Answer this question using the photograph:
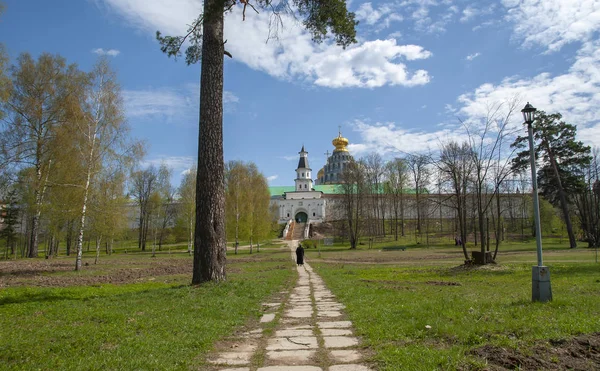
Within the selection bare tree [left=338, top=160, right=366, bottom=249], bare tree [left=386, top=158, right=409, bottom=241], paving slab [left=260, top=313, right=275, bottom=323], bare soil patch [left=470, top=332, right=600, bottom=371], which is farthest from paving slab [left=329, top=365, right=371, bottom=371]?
bare tree [left=386, top=158, right=409, bottom=241]

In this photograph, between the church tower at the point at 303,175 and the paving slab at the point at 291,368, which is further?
the church tower at the point at 303,175

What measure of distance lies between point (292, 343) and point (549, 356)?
2687mm

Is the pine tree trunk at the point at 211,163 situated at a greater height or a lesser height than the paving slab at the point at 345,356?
greater

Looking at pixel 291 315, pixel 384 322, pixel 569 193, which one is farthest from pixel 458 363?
pixel 569 193

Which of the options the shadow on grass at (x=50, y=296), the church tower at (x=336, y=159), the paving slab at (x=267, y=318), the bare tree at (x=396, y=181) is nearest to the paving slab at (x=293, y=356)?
the paving slab at (x=267, y=318)

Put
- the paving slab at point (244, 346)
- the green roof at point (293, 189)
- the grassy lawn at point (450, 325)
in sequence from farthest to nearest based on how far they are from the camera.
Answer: the green roof at point (293, 189)
the paving slab at point (244, 346)
the grassy lawn at point (450, 325)

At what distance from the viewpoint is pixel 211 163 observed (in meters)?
9.76

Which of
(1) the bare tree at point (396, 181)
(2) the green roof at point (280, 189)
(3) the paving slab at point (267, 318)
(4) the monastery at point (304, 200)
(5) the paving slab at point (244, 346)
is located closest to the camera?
(5) the paving slab at point (244, 346)

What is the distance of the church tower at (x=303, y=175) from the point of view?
293 feet

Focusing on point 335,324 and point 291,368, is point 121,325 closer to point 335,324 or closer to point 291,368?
point 291,368

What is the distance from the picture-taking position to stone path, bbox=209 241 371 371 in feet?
13.2

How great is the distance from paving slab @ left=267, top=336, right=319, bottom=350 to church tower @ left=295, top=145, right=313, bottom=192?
83.2 metres

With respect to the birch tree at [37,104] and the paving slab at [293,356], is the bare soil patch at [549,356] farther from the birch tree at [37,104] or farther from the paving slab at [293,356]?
the birch tree at [37,104]

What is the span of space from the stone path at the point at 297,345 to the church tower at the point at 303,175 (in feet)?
268
